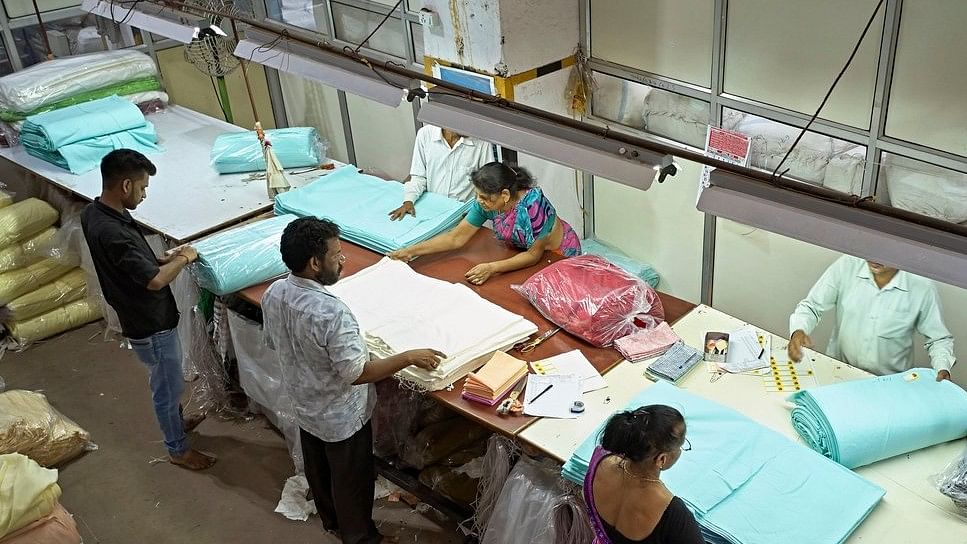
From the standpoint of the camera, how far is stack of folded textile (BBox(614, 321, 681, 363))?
3398 mm

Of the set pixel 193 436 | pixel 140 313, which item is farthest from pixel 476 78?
pixel 193 436

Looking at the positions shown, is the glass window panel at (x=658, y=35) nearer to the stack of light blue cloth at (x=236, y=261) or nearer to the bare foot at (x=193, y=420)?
the stack of light blue cloth at (x=236, y=261)

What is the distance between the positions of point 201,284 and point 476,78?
6.03ft

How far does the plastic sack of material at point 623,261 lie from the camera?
5.08 m

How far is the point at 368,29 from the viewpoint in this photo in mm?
5848

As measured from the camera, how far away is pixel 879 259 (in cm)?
222

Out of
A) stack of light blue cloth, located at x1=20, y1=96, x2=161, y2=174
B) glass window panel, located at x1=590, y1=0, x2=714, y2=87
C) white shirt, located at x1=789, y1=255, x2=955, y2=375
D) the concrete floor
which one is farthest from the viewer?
stack of light blue cloth, located at x1=20, y1=96, x2=161, y2=174

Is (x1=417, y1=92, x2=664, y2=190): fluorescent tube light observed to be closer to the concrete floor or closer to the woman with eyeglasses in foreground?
the woman with eyeglasses in foreground

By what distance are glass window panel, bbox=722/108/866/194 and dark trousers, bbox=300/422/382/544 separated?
2.26 meters

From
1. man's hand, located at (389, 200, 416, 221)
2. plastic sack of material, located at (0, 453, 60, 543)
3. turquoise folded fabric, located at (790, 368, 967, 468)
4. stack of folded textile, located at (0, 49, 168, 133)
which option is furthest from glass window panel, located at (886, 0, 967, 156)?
stack of folded textile, located at (0, 49, 168, 133)

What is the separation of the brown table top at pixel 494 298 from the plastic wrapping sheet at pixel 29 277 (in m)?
2.15

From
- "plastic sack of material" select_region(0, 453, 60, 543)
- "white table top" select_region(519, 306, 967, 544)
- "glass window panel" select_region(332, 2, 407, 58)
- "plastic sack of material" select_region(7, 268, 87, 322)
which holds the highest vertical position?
"glass window panel" select_region(332, 2, 407, 58)

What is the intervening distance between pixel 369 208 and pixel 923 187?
2639 mm

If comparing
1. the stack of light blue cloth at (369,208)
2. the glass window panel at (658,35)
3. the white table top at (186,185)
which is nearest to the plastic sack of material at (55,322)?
the white table top at (186,185)
